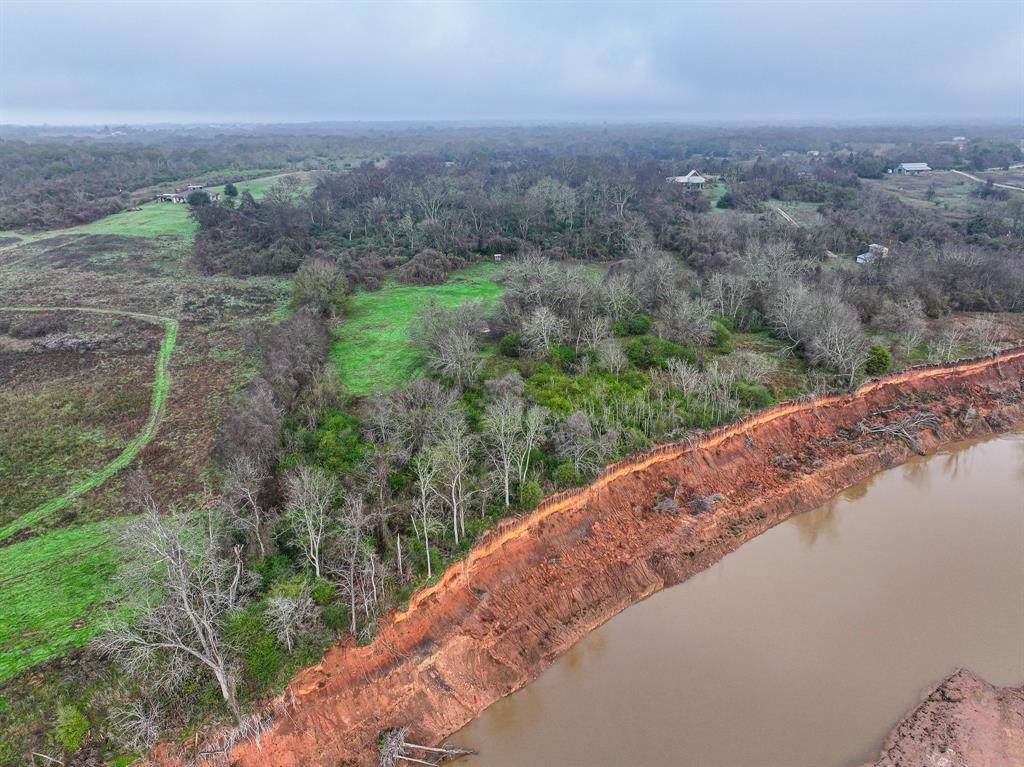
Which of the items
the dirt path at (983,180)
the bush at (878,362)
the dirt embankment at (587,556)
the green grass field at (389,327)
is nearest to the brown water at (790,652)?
the dirt embankment at (587,556)

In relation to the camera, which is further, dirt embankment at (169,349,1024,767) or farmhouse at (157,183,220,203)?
farmhouse at (157,183,220,203)

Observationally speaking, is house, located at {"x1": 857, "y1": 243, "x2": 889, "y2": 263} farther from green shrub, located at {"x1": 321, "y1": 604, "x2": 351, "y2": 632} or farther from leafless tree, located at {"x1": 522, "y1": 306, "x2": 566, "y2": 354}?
green shrub, located at {"x1": 321, "y1": 604, "x2": 351, "y2": 632}

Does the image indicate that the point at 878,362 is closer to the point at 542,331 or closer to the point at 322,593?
the point at 542,331

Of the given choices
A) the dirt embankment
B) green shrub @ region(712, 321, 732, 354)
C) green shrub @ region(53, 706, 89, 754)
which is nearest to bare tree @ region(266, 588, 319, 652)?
the dirt embankment

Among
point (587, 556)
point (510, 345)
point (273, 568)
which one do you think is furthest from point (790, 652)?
point (510, 345)

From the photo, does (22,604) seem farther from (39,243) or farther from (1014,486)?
(39,243)

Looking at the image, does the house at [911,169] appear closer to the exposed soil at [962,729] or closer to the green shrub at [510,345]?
the green shrub at [510,345]

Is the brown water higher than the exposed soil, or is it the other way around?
the brown water
